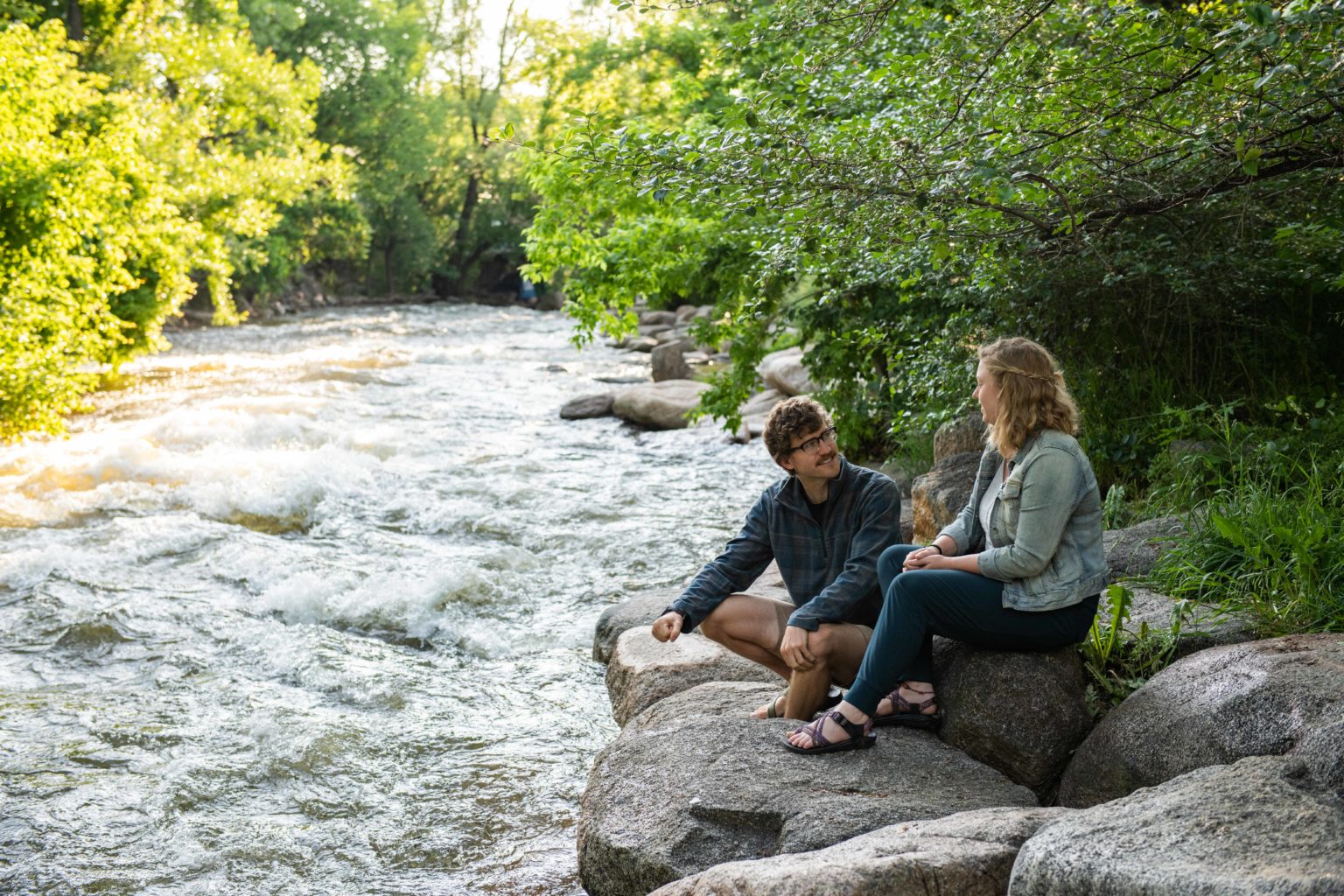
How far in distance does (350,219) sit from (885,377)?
28.7m

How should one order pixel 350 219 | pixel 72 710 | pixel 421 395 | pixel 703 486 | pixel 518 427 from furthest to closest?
pixel 350 219, pixel 421 395, pixel 518 427, pixel 703 486, pixel 72 710

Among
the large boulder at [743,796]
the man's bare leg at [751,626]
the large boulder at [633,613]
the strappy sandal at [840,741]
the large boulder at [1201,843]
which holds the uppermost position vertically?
the large boulder at [1201,843]

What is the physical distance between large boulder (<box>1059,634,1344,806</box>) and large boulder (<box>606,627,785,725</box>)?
158 cm

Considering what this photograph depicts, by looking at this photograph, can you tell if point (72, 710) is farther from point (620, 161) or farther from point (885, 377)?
point (885, 377)

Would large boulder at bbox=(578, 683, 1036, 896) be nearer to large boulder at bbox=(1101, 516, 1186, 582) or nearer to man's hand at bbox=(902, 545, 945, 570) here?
man's hand at bbox=(902, 545, 945, 570)

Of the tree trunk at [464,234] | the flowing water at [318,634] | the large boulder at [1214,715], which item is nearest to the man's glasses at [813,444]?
the large boulder at [1214,715]

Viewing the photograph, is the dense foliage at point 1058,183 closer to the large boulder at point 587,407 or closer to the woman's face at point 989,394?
the woman's face at point 989,394

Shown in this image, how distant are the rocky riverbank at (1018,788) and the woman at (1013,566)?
15cm

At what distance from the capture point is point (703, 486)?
1116 cm

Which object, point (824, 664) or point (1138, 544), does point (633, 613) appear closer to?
point (824, 664)

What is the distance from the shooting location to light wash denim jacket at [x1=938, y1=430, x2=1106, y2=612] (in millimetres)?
3818

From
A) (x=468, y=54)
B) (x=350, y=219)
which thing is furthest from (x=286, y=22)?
(x=468, y=54)

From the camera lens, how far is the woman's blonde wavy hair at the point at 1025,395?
3908 millimetres

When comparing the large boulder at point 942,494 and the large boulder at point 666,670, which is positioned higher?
the large boulder at point 942,494
